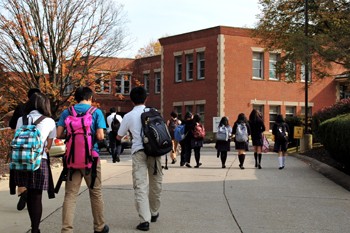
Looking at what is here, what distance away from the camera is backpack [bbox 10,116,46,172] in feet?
19.0

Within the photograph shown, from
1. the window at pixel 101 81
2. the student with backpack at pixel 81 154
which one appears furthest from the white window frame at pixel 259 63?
the student with backpack at pixel 81 154

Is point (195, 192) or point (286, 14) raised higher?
point (286, 14)

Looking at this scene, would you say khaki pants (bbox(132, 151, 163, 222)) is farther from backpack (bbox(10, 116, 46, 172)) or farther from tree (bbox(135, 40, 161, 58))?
tree (bbox(135, 40, 161, 58))

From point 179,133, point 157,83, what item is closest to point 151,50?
point 157,83

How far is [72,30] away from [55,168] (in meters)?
10.6

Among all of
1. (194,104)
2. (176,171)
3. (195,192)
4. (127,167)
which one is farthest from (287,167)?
(194,104)

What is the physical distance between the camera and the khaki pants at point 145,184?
6691 mm

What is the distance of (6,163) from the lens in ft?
48.8

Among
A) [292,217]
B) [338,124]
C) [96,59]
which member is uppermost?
[96,59]

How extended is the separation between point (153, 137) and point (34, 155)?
1.65 meters

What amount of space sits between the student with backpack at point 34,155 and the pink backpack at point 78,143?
0.31 m

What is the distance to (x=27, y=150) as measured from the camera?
5.80 meters

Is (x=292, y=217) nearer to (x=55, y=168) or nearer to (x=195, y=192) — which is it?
(x=195, y=192)

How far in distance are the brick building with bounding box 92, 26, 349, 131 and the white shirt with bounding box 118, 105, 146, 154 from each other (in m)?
26.7
